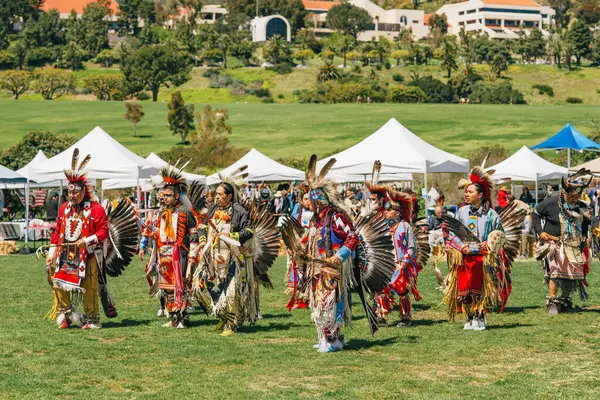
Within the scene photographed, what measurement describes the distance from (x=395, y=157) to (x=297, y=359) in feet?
44.0

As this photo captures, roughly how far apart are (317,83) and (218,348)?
89513 millimetres

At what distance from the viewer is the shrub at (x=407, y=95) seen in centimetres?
9100

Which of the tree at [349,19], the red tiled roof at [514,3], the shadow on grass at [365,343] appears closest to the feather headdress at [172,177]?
the shadow on grass at [365,343]

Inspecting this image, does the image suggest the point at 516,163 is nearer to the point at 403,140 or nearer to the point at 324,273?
the point at 403,140

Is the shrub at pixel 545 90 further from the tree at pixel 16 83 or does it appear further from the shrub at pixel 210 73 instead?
the tree at pixel 16 83

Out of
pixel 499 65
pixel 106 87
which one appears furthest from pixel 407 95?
pixel 106 87

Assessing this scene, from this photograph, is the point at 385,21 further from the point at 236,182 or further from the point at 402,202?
the point at 236,182

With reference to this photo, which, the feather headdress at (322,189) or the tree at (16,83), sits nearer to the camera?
the feather headdress at (322,189)

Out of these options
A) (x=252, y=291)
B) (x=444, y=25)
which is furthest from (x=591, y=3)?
(x=252, y=291)

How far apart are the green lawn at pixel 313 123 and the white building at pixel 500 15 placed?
3391 inches

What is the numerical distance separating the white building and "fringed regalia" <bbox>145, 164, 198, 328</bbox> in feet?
523

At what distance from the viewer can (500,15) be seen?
549 ft

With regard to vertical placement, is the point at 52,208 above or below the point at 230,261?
below

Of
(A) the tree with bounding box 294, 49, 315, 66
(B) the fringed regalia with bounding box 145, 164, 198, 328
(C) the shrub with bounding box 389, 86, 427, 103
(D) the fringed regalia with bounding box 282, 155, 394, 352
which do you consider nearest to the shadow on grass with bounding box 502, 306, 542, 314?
(D) the fringed regalia with bounding box 282, 155, 394, 352
